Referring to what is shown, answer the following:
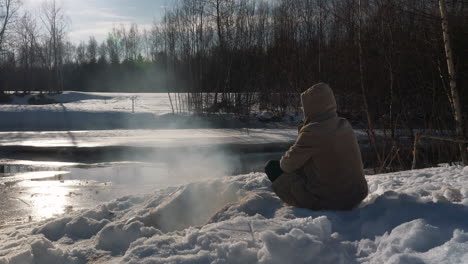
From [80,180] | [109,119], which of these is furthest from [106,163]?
[109,119]

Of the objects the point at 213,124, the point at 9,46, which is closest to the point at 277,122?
the point at 213,124

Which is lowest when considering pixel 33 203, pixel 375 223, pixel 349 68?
pixel 33 203

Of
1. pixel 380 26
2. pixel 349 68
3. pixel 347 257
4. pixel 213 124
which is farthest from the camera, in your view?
pixel 213 124

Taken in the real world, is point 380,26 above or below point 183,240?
above

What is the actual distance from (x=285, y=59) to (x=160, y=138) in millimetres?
10654

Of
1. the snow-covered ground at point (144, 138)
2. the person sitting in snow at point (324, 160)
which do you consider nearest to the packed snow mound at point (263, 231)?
the person sitting in snow at point (324, 160)

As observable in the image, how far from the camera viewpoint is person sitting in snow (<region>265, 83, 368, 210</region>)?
12.9 ft

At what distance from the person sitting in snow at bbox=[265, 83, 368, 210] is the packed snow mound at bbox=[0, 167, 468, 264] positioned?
14cm

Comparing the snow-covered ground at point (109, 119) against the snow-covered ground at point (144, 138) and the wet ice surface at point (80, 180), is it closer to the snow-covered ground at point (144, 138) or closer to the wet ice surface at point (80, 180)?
the snow-covered ground at point (144, 138)

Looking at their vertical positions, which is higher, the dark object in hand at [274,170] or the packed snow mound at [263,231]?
the dark object in hand at [274,170]

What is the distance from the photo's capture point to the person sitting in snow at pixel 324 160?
12.9 feet

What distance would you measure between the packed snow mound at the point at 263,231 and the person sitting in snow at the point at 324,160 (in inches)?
5.7

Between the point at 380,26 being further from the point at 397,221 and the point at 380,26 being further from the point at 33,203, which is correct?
the point at 33,203

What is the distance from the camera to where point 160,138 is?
15797 millimetres
